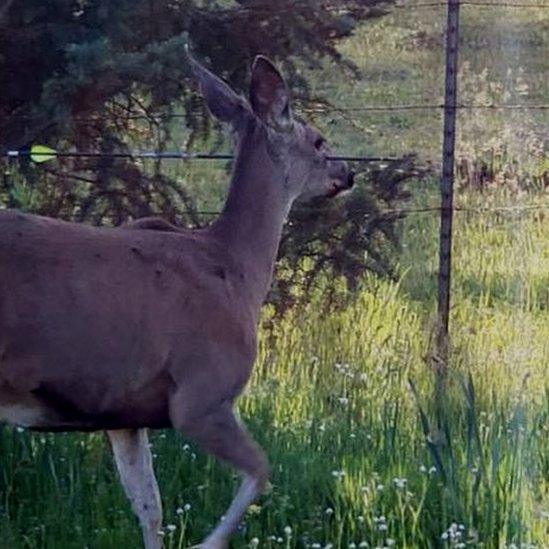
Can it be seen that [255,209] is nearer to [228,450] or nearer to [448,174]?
[228,450]

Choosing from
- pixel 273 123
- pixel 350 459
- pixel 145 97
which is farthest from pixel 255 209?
pixel 145 97

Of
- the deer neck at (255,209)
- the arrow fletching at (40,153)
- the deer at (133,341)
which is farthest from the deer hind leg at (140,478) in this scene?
the arrow fletching at (40,153)

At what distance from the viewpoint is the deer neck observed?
7.18 meters

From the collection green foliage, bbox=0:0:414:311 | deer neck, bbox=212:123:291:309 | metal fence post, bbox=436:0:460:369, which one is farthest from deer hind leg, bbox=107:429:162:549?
metal fence post, bbox=436:0:460:369

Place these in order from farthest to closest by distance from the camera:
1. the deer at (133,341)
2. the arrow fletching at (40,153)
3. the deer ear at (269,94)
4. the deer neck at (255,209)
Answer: the arrow fletching at (40,153) < the deer ear at (269,94) < the deer neck at (255,209) < the deer at (133,341)

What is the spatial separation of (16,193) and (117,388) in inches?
110

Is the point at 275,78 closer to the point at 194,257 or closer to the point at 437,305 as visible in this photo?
the point at 194,257

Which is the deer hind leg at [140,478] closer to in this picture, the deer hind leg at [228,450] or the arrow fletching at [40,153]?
the deer hind leg at [228,450]

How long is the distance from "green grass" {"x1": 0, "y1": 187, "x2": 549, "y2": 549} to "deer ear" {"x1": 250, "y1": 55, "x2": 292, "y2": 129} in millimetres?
1222

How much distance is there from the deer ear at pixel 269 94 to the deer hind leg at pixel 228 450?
1.45 meters

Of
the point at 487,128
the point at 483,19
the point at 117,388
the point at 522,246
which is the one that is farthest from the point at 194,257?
the point at 483,19

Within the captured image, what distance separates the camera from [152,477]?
6852 mm

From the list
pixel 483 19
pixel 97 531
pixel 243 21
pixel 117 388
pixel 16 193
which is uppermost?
pixel 483 19

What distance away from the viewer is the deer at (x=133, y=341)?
616cm
